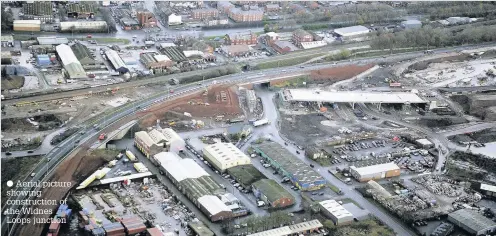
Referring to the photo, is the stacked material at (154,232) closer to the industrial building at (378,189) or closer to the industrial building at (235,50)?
the industrial building at (378,189)

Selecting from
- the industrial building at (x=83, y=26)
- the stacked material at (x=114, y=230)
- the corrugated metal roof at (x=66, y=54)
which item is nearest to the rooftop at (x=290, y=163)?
the stacked material at (x=114, y=230)

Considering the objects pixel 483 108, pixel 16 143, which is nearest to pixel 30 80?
pixel 16 143

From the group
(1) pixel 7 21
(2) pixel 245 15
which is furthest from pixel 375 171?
(1) pixel 7 21

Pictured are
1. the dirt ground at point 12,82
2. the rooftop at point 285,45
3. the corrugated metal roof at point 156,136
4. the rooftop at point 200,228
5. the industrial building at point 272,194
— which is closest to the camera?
the rooftop at point 200,228

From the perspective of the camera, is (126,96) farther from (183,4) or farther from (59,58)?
(183,4)

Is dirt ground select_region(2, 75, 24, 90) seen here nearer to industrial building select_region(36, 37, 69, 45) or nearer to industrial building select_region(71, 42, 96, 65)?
industrial building select_region(71, 42, 96, 65)

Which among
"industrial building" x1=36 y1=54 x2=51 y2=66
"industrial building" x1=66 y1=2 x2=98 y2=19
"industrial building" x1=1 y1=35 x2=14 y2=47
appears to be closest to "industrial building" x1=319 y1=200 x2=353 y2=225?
"industrial building" x1=36 y1=54 x2=51 y2=66

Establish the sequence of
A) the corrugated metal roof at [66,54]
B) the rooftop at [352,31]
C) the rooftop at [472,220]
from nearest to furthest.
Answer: the rooftop at [472,220]
the corrugated metal roof at [66,54]
the rooftop at [352,31]
